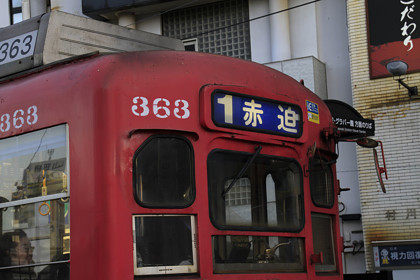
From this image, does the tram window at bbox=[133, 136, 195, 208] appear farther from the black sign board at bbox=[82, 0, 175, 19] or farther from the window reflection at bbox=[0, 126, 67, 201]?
the black sign board at bbox=[82, 0, 175, 19]

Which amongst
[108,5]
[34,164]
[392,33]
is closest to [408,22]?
[392,33]

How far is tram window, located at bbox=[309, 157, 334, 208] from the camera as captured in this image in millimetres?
6219

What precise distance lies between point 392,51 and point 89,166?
10.7 m

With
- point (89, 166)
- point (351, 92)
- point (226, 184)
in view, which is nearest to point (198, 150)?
point (226, 184)

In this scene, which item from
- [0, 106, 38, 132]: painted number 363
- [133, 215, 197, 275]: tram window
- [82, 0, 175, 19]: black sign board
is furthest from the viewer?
[82, 0, 175, 19]: black sign board

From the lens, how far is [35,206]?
539 centimetres

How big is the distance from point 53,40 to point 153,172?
61.4 inches

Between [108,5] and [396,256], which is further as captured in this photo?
[108,5]

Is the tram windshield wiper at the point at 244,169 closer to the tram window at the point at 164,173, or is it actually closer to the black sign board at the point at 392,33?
the tram window at the point at 164,173

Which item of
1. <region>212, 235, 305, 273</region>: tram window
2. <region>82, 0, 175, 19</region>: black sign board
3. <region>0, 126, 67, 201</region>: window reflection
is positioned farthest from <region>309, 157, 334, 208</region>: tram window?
<region>82, 0, 175, 19</region>: black sign board

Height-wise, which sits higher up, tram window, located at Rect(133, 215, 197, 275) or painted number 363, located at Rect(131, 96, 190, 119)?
painted number 363, located at Rect(131, 96, 190, 119)

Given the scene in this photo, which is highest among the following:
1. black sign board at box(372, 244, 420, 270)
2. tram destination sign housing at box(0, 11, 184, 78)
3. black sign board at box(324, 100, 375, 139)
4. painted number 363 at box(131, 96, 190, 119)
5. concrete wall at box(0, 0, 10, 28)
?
concrete wall at box(0, 0, 10, 28)

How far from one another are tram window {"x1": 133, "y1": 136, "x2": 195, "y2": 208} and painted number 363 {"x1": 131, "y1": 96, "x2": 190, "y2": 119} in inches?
6.4

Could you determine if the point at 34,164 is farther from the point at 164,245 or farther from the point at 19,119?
the point at 164,245
